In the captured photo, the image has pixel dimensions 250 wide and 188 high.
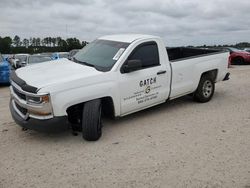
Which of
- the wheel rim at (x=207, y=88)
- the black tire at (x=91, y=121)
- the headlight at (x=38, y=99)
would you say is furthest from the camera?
the wheel rim at (x=207, y=88)

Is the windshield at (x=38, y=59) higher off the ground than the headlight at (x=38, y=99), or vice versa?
the windshield at (x=38, y=59)

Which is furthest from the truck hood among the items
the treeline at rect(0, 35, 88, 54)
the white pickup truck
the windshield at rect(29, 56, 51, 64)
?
the treeline at rect(0, 35, 88, 54)

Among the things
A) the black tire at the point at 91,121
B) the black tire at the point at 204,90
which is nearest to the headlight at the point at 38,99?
the black tire at the point at 91,121

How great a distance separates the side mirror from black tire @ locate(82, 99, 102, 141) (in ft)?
3.20

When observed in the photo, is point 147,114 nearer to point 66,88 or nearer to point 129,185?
point 66,88

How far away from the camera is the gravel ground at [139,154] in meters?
3.82

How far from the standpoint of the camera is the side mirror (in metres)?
5.55

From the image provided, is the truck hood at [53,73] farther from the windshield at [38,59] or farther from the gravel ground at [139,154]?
the windshield at [38,59]

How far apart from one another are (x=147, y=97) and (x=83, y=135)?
5.47 feet

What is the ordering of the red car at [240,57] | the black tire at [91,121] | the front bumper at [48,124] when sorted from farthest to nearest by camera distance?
the red car at [240,57] → the black tire at [91,121] → the front bumper at [48,124]

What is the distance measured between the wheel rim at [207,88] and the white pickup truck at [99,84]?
0.32 metres

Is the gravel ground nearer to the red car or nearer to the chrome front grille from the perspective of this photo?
the chrome front grille

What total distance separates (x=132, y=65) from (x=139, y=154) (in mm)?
1773

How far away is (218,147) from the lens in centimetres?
480
